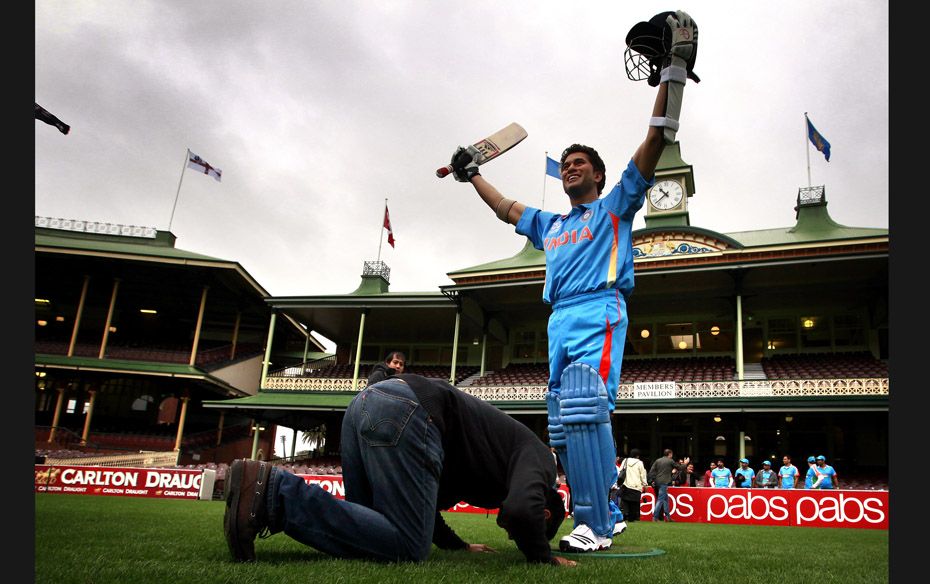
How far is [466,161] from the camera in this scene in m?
4.96

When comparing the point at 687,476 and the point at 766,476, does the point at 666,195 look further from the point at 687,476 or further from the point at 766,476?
the point at 766,476

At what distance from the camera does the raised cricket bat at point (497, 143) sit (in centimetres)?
495

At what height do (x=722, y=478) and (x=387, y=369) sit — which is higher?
(x=387, y=369)

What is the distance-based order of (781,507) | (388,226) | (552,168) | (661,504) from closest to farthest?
(781,507) < (661,504) < (552,168) < (388,226)

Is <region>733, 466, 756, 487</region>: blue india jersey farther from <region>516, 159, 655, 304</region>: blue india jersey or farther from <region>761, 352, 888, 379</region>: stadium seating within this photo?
<region>516, 159, 655, 304</region>: blue india jersey

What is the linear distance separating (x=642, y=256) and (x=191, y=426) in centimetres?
2421

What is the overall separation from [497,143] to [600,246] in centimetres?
138

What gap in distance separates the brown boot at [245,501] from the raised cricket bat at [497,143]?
2.97 m

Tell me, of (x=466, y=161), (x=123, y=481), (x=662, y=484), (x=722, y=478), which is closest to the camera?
(x=466, y=161)

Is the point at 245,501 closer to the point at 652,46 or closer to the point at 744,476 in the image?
the point at 652,46

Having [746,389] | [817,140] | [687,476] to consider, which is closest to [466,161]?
[687,476]

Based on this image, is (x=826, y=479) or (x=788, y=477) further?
(x=788, y=477)

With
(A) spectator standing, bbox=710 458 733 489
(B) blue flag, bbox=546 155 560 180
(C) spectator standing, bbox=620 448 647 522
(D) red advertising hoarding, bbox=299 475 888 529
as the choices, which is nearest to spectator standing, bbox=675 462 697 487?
(A) spectator standing, bbox=710 458 733 489

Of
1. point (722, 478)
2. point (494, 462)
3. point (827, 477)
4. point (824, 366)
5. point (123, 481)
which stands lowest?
point (123, 481)
